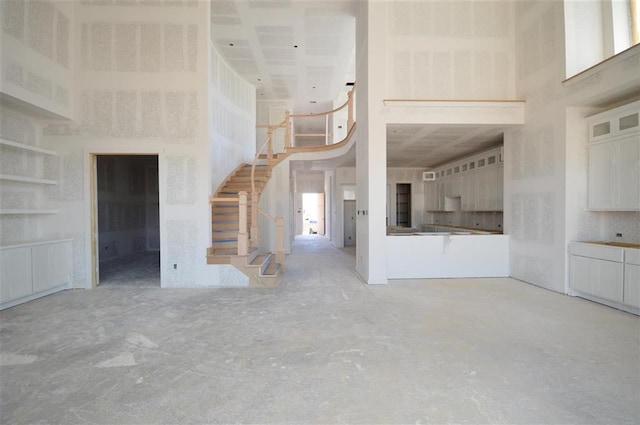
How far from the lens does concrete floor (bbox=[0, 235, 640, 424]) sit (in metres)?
1.90

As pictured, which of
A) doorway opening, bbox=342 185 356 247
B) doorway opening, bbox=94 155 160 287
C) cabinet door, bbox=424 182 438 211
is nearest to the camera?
doorway opening, bbox=94 155 160 287

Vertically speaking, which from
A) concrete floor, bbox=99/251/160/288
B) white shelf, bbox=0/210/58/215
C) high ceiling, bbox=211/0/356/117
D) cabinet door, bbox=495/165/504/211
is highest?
high ceiling, bbox=211/0/356/117

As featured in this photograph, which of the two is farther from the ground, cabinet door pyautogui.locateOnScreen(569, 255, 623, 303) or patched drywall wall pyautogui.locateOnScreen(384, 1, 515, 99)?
patched drywall wall pyautogui.locateOnScreen(384, 1, 515, 99)

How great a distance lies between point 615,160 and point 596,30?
2.00 metres

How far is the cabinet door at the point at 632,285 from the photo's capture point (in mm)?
3553

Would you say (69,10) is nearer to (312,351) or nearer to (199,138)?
(199,138)

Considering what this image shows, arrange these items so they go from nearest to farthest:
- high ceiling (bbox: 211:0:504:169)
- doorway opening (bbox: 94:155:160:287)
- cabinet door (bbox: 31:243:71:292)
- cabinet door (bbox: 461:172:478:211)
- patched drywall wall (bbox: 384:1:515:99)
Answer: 1. cabinet door (bbox: 31:243:71:292)
2. patched drywall wall (bbox: 384:1:515:99)
3. high ceiling (bbox: 211:0:504:169)
4. doorway opening (bbox: 94:155:160:287)
5. cabinet door (bbox: 461:172:478:211)

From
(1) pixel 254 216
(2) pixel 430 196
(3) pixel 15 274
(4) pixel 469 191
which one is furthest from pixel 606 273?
(3) pixel 15 274

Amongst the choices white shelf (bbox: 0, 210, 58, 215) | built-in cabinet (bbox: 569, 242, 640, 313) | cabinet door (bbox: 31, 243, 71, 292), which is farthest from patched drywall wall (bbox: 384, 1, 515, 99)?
cabinet door (bbox: 31, 243, 71, 292)

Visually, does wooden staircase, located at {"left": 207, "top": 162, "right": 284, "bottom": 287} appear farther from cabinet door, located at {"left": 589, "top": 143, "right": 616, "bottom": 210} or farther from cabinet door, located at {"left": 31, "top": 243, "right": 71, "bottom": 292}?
cabinet door, located at {"left": 589, "top": 143, "right": 616, "bottom": 210}

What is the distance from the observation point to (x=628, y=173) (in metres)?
3.84

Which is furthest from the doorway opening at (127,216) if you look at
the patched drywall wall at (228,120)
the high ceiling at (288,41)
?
the high ceiling at (288,41)

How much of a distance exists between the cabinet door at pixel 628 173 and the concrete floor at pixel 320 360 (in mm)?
1424

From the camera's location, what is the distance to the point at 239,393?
2084 millimetres
